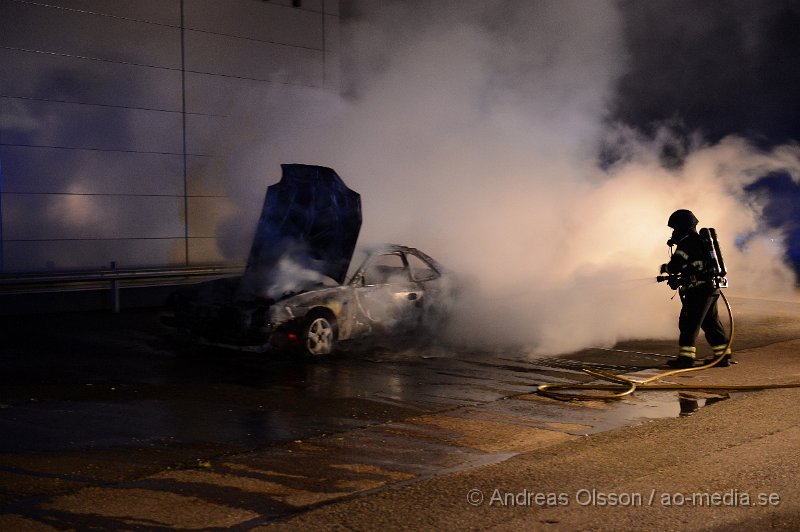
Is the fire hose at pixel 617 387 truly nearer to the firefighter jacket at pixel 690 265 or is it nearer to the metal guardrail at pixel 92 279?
the firefighter jacket at pixel 690 265

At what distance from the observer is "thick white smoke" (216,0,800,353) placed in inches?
548

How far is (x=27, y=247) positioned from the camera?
1570cm

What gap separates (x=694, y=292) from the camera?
10.7m

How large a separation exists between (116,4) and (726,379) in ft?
41.1

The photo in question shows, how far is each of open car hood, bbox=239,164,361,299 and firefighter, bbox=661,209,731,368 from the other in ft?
12.4

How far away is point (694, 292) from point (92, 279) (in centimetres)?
957

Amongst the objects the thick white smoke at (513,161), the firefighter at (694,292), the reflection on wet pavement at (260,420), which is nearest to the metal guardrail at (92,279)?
the thick white smoke at (513,161)

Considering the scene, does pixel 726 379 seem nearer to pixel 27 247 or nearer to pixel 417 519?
pixel 417 519

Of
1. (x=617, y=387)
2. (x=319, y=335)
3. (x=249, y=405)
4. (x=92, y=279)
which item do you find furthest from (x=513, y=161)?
(x=249, y=405)

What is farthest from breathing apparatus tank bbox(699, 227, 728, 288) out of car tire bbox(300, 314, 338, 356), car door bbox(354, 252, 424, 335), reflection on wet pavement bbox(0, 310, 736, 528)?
car tire bbox(300, 314, 338, 356)

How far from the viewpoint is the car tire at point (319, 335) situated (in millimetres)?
10523

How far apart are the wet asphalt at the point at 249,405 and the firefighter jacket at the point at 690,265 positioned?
3.41 feet

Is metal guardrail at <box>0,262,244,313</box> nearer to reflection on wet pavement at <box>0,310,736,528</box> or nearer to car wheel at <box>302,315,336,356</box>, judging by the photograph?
reflection on wet pavement at <box>0,310,736,528</box>

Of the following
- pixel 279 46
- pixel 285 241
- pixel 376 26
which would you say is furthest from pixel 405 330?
pixel 279 46
